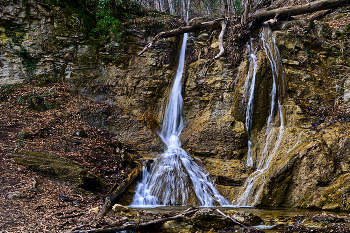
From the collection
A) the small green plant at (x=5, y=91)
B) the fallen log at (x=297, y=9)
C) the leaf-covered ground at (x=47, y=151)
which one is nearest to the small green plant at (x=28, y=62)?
the leaf-covered ground at (x=47, y=151)

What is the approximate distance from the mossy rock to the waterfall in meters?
4.77

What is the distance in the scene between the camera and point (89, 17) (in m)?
14.7

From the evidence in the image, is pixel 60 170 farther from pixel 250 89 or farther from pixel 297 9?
pixel 297 9

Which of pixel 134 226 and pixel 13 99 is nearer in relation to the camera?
pixel 134 226

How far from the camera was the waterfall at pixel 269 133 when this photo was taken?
8.76m

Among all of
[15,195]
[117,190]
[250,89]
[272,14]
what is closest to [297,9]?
[272,14]

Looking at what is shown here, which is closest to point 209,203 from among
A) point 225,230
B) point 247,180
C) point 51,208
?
point 247,180

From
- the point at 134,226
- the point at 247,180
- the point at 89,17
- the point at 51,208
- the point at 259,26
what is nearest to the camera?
the point at 134,226

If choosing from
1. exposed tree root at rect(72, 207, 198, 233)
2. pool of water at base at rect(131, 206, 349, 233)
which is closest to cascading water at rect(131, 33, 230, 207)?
pool of water at base at rect(131, 206, 349, 233)

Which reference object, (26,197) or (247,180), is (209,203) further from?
(26,197)

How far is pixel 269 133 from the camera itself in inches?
401

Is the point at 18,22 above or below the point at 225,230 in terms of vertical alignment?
above

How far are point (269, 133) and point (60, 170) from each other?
7431mm

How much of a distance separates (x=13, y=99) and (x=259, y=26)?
11555 mm
